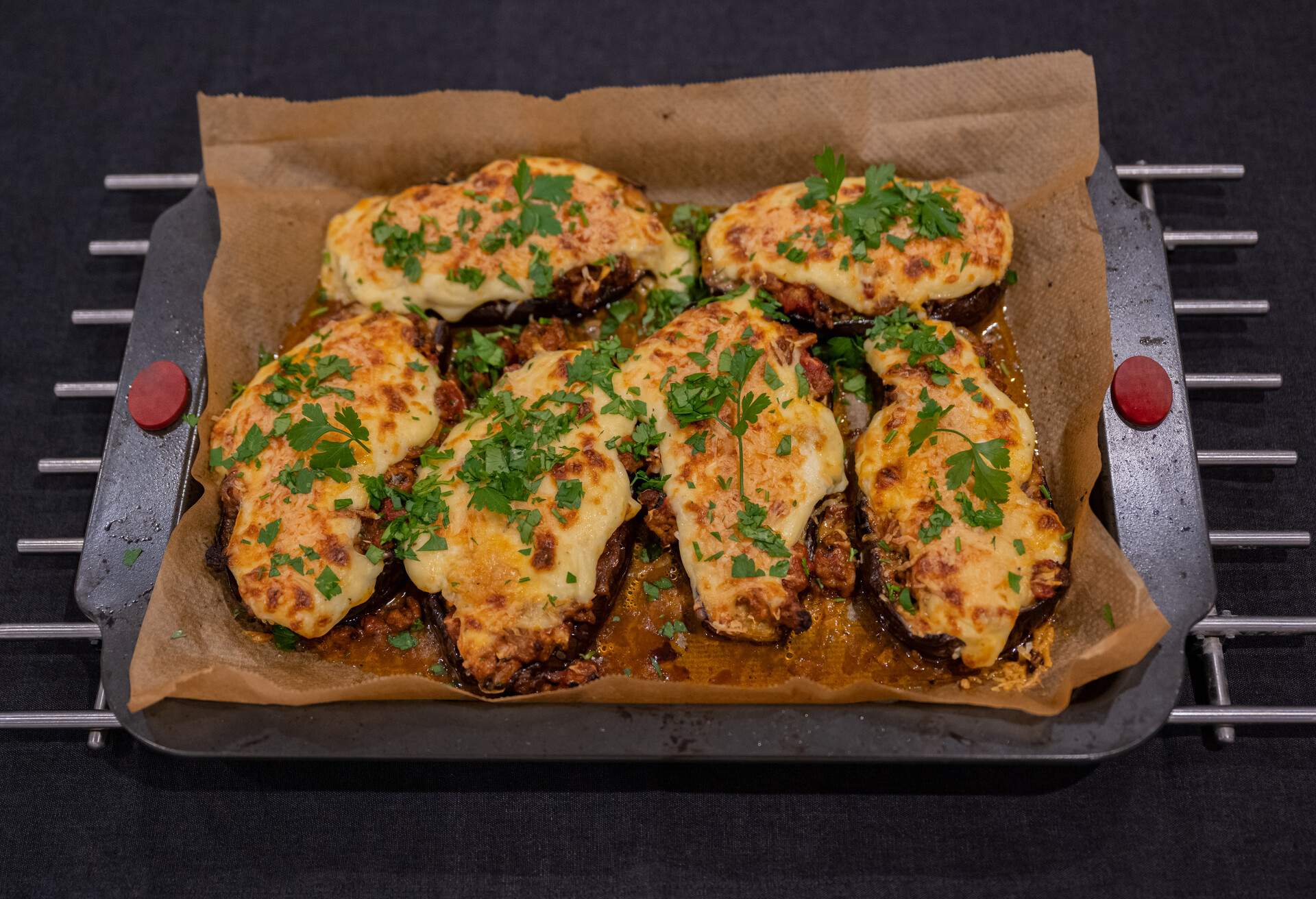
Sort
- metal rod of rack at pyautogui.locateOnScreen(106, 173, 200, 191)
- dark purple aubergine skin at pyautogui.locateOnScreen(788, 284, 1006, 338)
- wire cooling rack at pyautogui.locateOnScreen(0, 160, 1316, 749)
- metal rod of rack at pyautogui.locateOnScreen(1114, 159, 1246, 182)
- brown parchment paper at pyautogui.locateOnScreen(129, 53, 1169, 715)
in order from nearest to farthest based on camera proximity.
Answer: wire cooling rack at pyautogui.locateOnScreen(0, 160, 1316, 749)
brown parchment paper at pyautogui.locateOnScreen(129, 53, 1169, 715)
dark purple aubergine skin at pyautogui.locateOnScreen(788, 284, 1006, 338)
metal rod of rack at pyautogui.locateOnScreen(1114, 159, 1246, 182)
metal rod of rack at pyautogui.locateOnScreen(106, 173, 200, 191)

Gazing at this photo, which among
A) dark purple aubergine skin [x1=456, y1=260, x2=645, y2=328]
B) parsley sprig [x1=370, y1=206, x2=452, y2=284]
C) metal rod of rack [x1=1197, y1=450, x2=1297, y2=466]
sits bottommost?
metal rod of rack [x1=1197, y1=450, x2=1297, y2=466]

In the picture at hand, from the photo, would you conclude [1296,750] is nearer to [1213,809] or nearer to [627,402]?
[1213,809]

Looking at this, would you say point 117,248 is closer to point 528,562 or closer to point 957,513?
point 528,562

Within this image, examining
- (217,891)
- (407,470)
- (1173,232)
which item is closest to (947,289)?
(1173,232)

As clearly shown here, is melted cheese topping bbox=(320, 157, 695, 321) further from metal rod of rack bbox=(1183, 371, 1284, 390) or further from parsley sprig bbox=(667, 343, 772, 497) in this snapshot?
metal rod of rack bbox=(1183, 371, 1284, 390)

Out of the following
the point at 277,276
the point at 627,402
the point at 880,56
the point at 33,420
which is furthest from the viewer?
the point at 880,56

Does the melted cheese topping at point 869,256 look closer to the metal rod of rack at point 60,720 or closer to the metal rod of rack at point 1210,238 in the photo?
the metal rod of rack at point 1210,238

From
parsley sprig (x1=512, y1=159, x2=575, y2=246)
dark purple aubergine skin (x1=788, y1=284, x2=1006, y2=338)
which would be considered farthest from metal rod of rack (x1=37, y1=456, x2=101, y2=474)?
dark purple aubergine skin (x1=788, y1=284, x2=1006, y2=338)
